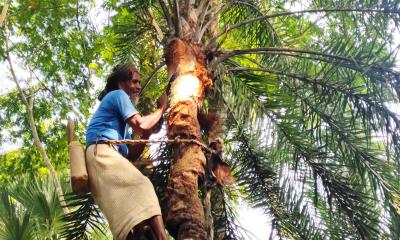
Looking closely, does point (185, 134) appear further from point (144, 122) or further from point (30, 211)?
point (30, 211)

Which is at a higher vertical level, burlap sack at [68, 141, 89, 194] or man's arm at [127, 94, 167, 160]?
man's arm at [127, 94, 167, 160]

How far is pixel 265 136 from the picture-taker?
4.95 metres

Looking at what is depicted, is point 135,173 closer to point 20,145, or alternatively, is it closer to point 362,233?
point 362,233

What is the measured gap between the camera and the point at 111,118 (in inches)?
131

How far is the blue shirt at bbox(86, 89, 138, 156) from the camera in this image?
127 inches

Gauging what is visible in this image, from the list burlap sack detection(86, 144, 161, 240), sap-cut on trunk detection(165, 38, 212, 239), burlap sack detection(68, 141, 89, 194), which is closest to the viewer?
burlap sack detection(86, 144, 161, 240)

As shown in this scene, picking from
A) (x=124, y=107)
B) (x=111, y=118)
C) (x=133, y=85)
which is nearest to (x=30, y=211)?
(x=133, y=85)

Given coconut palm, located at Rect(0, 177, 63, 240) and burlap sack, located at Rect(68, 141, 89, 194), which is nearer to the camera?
burlap sack, located at Rect(68, 141, 89, 194)

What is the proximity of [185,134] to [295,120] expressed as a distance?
1.81 m

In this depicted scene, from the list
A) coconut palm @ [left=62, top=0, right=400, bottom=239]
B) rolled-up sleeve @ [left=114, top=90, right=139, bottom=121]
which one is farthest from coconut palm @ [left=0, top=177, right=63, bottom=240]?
rolled-up sleeve @ [left=114, top=90, right=139, bottom=121]

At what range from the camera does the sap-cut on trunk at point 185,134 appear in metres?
2.98

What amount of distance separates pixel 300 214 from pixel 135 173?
247 cm

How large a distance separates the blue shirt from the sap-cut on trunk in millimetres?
443

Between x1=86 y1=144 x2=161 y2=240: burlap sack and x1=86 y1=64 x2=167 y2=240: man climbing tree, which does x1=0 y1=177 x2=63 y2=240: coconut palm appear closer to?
x1=86 y1=64 x2=167 y2=240: man climbing tree
